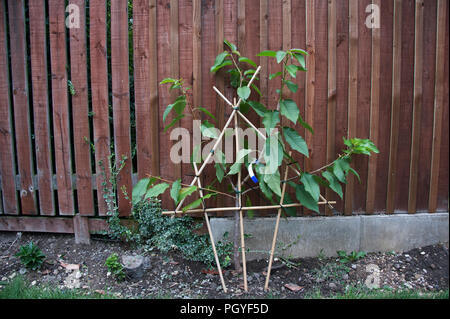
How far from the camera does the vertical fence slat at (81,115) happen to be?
2643 millimetres

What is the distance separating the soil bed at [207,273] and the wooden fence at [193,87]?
0.85ft

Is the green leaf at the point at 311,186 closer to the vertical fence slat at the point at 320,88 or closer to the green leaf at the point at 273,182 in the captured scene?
the green leaf at the point at 273,182

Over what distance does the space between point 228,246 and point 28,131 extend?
6.43ft

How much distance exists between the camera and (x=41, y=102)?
2711mm

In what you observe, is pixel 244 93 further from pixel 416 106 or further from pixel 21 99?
pixel 21 99

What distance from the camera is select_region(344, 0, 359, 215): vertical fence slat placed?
260cm

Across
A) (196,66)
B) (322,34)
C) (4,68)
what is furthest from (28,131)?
(322,34)

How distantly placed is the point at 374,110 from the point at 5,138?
124 inches

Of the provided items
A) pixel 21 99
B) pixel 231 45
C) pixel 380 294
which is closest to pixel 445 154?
pixel 380 294

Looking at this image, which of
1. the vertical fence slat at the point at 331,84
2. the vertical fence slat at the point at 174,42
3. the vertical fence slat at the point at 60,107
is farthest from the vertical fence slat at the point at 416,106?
the vertical fence slat at the point at 60,107

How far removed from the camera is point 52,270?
2.54 meters

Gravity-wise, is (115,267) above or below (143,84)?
below

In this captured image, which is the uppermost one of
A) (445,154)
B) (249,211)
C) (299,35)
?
(299,35)

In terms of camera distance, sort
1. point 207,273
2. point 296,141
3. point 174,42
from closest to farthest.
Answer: point 296,141 → point 207,273 → point 174,42
